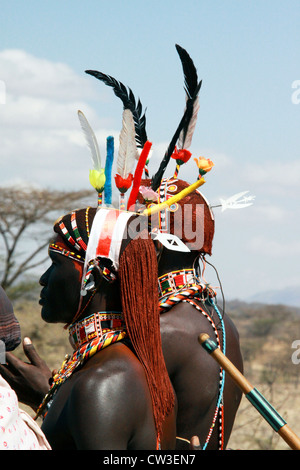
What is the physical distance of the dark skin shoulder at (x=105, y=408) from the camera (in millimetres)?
2357

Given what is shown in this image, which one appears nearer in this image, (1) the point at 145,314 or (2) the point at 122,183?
(1) the point at 145,314

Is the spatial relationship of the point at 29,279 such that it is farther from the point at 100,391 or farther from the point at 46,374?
the point at 100,391

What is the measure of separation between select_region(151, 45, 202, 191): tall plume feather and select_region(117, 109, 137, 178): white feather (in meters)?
0.17

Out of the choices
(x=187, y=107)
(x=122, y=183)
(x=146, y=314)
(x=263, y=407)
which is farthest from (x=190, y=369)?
(x=187, y=107)

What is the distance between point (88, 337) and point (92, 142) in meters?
0.86

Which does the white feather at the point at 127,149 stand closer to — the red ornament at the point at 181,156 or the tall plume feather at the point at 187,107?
the tall plume feather at the point at 187,107

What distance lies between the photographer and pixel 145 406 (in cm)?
247

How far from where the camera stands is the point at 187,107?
11.2 ft

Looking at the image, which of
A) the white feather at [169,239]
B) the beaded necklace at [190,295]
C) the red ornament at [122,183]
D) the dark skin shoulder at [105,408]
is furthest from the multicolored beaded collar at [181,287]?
the dark skin shoulder at [105,408]

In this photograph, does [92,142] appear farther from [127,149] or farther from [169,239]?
[169,239]

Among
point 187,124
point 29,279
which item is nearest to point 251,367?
point 29,279

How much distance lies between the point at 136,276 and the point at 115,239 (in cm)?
16

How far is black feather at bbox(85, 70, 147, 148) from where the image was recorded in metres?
3.55

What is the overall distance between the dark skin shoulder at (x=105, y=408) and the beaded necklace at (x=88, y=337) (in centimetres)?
5
